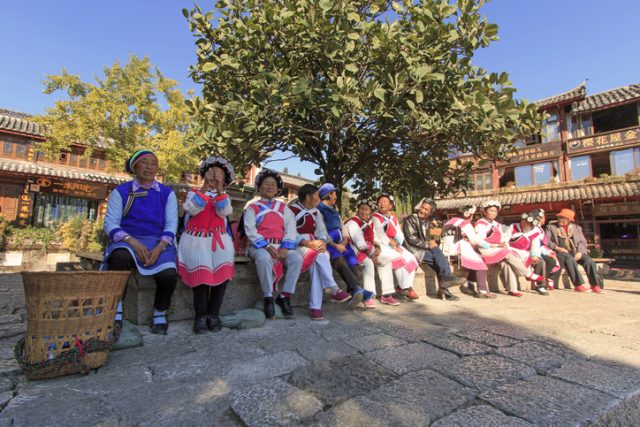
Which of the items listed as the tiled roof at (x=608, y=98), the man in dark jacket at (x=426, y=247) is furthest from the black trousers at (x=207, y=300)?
the tiled roof at (x=608, y=98)

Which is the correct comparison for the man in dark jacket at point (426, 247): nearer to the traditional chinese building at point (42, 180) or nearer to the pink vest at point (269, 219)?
the pink vest at point (269, 219)

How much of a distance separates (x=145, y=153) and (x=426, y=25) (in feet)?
10.6

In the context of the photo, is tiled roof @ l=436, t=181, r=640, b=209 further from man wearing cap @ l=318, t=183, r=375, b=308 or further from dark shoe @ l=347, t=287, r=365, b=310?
dark shoe @ l=347, t=287, r=365, b=310

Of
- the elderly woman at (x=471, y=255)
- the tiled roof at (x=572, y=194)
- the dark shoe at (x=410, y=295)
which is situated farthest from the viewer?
the tiled roof at (x=572, y=194)

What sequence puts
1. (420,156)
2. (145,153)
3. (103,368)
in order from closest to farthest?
(103,368) → (145,153) → (420,156)

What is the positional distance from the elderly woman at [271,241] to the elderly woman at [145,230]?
815mm

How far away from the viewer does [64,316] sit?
188 centimetres

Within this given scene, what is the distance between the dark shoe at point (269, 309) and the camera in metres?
3.38

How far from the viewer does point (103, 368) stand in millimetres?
2055

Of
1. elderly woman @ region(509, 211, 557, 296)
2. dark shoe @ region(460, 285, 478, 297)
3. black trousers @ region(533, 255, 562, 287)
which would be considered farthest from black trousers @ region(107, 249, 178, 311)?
black trousers @ region(533, 255, 562, 287)

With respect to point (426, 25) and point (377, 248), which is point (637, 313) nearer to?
point (377, 248)

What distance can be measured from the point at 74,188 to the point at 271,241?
1745 cm

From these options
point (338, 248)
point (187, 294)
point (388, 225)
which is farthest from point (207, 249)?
point (388, 225)

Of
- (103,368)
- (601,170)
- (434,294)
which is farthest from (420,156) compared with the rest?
(601,170)
